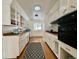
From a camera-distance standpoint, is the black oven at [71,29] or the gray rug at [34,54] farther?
the gray rug at [34,54]

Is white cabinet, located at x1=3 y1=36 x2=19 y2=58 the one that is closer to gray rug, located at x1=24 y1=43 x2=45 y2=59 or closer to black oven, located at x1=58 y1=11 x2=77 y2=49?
gray rug, located at x1=24 y1=43 x2=45 y2=59

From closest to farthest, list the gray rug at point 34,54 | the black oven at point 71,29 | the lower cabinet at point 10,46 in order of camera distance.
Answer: the black oven at point 71,29 < the lower cabinet at point 10,46 < the gray rug at point 34,54

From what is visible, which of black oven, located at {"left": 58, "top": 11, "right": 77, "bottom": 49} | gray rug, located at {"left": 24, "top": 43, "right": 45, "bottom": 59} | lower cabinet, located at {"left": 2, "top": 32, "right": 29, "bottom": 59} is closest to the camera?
black oven, located at {"left": 58, "top": 11, "right": 77, "bottom": 49}

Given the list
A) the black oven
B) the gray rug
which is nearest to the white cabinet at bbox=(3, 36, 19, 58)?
the gray rug

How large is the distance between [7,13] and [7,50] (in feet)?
4.49

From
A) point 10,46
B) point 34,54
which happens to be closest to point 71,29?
point 10,46

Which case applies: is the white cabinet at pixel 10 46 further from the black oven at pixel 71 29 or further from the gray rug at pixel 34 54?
the black oven at pixel 71 29

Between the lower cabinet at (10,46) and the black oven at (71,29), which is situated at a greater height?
the black oven at (71,29)

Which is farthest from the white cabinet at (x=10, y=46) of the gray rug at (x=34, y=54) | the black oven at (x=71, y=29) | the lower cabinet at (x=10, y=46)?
the black oven at (x=71, y=29)

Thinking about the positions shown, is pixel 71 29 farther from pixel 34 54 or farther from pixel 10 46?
pixel 34 54

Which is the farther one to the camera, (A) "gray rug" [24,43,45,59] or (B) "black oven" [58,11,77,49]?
(A) "gray rug" [24,43,45,59]

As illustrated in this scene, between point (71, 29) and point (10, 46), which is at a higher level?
point (71, 29)

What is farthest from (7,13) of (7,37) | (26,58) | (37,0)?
(37,0)

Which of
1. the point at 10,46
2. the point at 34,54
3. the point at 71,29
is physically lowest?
the point at 34,54
